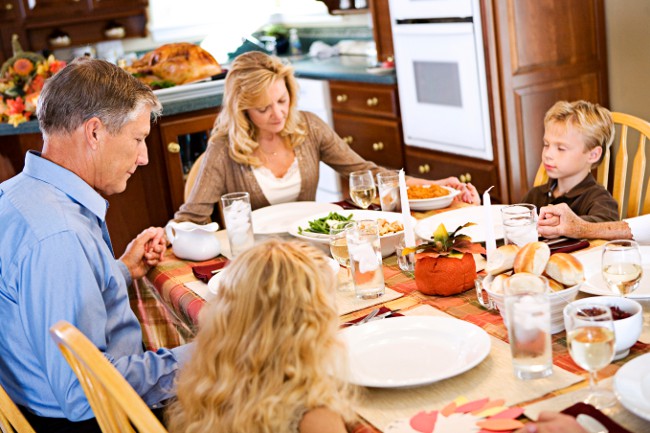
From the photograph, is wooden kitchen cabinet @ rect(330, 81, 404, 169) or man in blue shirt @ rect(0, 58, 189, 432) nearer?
man in blue shirt @ rect(0, 58, 189, 432)

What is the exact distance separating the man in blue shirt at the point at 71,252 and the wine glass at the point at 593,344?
2.43 feet

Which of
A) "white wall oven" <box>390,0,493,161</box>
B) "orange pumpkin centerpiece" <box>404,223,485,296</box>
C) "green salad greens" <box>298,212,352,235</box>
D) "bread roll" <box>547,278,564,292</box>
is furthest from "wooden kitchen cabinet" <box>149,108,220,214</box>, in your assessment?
"bread roll" <box>547,278,564,292</box>

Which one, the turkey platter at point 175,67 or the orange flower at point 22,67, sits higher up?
the orange flower at point 22,67

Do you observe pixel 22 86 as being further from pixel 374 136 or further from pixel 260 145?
pixel 374 136

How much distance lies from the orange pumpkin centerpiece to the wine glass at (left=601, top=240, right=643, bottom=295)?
11.1 inches

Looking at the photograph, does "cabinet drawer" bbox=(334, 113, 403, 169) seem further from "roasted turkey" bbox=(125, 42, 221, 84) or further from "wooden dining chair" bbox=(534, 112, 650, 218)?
"wooden dining chair" bbox=(534, 112, 650, 218)

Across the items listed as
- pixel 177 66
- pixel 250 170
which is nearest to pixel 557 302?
pixel 250 170

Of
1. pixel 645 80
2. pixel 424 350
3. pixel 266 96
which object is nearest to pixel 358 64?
pixel 645 80

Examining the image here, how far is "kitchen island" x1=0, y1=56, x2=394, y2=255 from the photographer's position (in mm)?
3467

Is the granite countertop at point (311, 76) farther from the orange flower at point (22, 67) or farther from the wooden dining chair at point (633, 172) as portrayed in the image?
the wooden dining chair at point (633, 172)

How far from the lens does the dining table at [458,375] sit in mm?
1182

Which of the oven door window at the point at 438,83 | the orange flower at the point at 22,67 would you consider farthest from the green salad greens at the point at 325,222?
the orange flower at the point at 22,67

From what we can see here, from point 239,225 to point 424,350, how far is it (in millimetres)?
743

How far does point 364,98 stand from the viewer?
175 inches
